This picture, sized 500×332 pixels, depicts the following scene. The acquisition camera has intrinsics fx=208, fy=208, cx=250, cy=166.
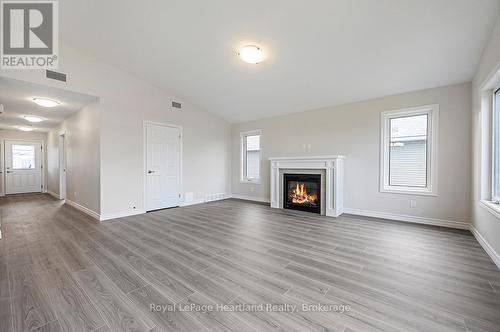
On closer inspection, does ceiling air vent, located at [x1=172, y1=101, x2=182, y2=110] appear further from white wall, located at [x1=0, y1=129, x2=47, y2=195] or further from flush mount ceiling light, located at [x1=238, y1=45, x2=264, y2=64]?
white wall, located at [x1=0, y1=129, x2=47, y2=195]

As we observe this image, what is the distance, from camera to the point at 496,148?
108 inches

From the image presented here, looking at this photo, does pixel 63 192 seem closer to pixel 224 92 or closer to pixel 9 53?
pixel 9 53

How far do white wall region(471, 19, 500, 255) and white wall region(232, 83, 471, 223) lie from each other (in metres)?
0.25

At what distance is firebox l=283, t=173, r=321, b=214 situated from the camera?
4848mm

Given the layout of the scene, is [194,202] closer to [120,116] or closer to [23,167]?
[120,116]

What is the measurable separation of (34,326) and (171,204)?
404cm

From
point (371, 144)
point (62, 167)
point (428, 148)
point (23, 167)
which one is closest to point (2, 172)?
point (23, 167)

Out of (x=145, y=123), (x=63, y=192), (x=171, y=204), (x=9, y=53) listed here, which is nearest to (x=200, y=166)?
(x=171, y=204)

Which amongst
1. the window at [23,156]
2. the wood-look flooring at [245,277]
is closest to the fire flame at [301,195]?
the wood-look flooring at [245,277]

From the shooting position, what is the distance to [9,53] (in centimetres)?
324

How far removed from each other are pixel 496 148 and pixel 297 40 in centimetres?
306

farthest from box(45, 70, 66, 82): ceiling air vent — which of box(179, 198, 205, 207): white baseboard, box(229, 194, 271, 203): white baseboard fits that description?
box(229, 194, 271, 203): white baseboard

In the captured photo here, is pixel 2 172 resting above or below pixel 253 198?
above

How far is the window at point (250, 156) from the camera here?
21.6ft
